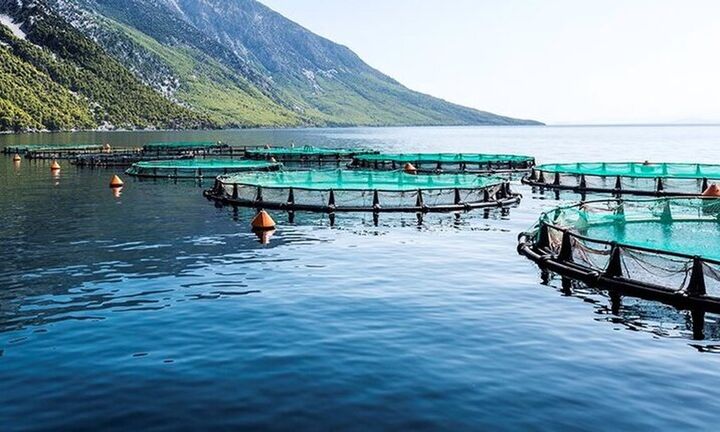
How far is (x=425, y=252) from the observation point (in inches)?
1485

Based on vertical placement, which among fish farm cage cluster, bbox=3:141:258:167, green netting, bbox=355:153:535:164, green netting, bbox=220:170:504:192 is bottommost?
green netting, bbox=220:170:504:192

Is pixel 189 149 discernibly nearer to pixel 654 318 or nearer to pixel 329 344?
pixel 329 344

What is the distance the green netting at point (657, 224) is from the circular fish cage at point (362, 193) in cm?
1558

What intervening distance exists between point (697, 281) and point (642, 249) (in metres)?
2.15

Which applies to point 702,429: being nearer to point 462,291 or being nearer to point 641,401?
point 641,401

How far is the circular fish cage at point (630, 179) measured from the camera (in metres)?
65.6

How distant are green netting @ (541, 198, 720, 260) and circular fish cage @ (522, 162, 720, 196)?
2254cm

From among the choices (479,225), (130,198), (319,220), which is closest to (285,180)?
(130,198)

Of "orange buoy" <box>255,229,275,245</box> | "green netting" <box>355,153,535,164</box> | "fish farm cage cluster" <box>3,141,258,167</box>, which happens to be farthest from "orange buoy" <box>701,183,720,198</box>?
"fish farm cage cluster" <box>3,141,258,167</box>

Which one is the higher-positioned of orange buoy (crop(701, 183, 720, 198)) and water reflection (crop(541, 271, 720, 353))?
orange buoy (crop(701, 183, 720, 198))

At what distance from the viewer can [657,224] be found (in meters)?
40.4

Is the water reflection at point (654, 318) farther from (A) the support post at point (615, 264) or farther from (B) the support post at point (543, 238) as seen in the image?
(B) the support post at point (543, 238)

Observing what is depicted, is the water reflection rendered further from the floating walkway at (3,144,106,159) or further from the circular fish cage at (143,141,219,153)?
the circular fish cage at (143,141,219,153)

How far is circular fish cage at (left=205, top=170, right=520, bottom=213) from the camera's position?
178 feet
